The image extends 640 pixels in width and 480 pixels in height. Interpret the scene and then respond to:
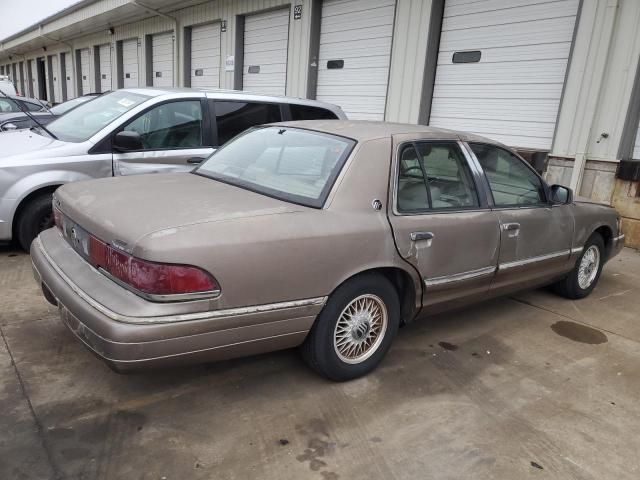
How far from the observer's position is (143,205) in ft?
9.04

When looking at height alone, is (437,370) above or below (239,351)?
below

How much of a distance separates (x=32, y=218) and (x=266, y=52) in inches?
366

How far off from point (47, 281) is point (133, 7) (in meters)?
15.5

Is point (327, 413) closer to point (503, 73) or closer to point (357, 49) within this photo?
point (503, 73)

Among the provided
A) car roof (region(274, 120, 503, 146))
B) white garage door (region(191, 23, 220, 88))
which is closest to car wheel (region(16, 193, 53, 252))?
car roof (region(274, 120, 503, 146))

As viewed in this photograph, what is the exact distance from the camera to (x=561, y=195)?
4270 mm

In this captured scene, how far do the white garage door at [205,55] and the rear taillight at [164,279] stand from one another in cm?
1338

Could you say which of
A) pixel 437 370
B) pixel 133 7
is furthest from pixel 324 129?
pixel 133 7

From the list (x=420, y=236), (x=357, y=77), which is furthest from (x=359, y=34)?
(x=420, y=236)

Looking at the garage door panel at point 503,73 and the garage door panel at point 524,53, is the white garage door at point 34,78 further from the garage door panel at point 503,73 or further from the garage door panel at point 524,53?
the garage door panel at point 524,53

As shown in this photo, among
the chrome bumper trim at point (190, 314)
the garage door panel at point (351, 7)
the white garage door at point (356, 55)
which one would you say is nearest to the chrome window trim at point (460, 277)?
the chrome bumper trim at point (190, 314)

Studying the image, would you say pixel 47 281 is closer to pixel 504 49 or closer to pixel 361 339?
pixel 361 339

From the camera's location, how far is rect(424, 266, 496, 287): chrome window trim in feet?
10.9

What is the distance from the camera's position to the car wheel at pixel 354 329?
114 inches
